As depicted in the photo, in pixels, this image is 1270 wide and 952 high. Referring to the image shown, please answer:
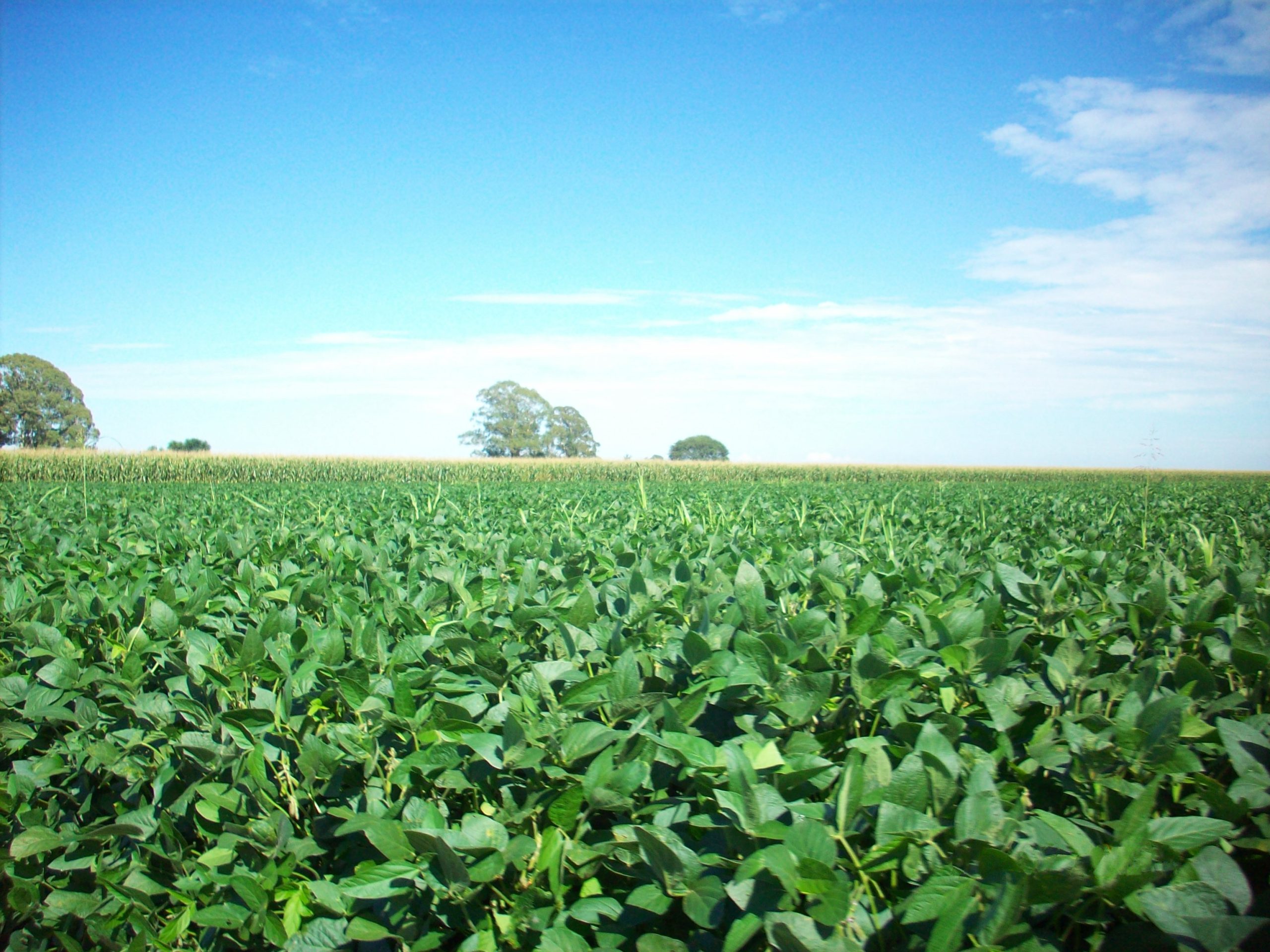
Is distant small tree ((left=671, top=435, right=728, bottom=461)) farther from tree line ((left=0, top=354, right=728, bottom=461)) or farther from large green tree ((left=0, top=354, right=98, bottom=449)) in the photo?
large green tree ((left=0, top=354, right=98, bottom=449))

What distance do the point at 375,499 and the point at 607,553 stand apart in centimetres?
829

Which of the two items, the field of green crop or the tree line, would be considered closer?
the field of green crop

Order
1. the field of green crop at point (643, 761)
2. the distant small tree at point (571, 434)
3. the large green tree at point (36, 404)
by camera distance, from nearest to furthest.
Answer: the field of green crop at point (643, 761) < the large green tree at point (36, 404) < the distant small tree at point (571, 434)

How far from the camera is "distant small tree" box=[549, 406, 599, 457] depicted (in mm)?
86562

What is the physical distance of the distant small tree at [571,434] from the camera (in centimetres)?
8656

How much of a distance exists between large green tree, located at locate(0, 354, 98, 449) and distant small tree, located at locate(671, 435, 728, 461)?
67.1m

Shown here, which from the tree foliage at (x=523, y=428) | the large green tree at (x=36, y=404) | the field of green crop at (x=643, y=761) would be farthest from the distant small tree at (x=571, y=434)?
the field of green crop at (x=643, y=761)

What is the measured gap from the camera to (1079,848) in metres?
1.09

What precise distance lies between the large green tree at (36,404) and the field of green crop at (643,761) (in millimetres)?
66193

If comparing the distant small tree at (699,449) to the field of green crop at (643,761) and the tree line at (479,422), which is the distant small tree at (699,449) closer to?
the tree line at (479,422)

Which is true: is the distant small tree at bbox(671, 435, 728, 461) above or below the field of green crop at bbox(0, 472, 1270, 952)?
above

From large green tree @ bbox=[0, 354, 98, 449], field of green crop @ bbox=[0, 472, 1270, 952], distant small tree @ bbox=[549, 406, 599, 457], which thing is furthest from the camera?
distant small tree @ bbox=[549, 406, 599, 457]

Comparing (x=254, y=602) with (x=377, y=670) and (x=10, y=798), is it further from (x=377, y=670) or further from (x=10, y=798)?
(x=377, y=670)

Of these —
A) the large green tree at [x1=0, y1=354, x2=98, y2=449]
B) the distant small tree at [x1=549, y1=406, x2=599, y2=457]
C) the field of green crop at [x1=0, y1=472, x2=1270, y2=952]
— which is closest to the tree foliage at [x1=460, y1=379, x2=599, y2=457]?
the distant small tree at [x1=549, y1=406, x2=599, y2=457]
